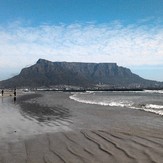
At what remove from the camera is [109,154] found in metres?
9.59

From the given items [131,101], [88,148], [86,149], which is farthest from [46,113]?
[131,101]

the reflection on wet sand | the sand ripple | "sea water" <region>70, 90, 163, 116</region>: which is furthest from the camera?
"sea water" <region>70, 90, 163, 116</region>

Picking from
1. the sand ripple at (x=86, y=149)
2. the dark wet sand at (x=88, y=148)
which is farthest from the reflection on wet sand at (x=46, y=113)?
the sand ripple at (x=86, y=149)

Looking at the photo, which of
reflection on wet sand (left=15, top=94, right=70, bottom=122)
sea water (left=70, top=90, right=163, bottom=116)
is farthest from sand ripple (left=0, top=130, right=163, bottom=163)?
sea water (left=70, top=90, right=163, bottom=116)

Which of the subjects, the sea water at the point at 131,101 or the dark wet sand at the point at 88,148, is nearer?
the dark wet sand at the point at 88,148

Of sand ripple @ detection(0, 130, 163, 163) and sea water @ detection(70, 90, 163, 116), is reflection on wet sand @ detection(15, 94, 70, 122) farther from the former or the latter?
sea water @ detection(70, 90, 163, 116)

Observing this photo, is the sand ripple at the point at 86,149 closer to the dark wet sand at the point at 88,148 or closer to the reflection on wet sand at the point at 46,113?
the dark wet sand at the point at 88,148

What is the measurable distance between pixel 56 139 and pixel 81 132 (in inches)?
91.1

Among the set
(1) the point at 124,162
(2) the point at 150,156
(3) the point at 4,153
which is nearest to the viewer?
(1) the point at 124,162

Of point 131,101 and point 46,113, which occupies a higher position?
point 46,113

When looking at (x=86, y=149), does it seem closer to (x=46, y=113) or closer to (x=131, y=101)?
(x=46, y=113)

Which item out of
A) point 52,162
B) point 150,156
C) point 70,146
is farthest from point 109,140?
point 52,162

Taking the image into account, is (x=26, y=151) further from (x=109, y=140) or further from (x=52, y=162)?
(x=109, y=140)

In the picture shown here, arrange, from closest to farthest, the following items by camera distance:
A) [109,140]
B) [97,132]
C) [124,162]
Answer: [124,162] < [109,140] < [97,132]
